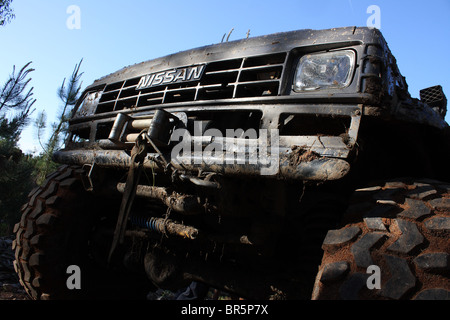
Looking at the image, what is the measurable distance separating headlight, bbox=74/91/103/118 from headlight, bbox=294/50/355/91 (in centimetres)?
181

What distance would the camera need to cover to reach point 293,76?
187cm

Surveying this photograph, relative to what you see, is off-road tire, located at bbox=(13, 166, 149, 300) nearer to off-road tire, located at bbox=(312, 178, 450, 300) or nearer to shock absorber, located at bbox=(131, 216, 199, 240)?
shock absorber, located at bbox=(131, 216, 199, 240)

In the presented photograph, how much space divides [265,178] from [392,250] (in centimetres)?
59

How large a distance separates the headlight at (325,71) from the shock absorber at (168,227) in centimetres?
98

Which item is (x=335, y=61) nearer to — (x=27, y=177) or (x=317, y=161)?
(x=317, y=161)

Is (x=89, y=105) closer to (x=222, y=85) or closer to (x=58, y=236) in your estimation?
(x=58, y=236)

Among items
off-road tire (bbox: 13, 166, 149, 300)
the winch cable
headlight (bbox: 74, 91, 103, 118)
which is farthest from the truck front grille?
off-road tire (bbox: 13, 166, 149, 300)

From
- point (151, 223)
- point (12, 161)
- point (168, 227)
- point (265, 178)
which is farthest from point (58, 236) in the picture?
point (12, 161)

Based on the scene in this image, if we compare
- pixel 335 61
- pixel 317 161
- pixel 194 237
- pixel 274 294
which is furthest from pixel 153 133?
pixel 274 294

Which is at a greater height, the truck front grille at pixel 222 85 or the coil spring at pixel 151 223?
the truck front grille at pixel 222 85

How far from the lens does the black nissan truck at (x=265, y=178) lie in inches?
54.9

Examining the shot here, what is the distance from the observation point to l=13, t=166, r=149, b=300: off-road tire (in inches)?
102

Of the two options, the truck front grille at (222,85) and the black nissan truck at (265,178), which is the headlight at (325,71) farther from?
the truck front grille at (222,85)

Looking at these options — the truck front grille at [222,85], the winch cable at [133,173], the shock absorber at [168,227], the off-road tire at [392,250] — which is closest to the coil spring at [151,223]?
the shock absorber at [168,227]
